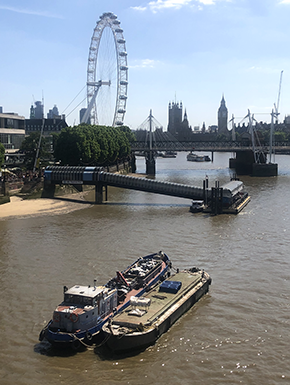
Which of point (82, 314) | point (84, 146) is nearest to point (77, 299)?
point (82, 314)

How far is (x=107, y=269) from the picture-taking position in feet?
116

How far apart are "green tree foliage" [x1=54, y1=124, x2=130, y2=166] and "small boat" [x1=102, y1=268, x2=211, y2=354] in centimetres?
5988

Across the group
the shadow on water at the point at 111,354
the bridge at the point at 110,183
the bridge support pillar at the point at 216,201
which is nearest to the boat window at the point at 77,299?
the shadow on water at the point at 111,354

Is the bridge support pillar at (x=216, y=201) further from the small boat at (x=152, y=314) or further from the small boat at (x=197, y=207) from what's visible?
the small boat at (x=152, y=314)

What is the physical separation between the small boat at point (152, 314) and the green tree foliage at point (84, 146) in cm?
5988

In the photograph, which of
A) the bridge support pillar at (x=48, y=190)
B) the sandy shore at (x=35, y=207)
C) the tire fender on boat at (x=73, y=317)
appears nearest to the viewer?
the tire fender on boat at (x=73, y=317)

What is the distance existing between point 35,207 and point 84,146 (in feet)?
92.9

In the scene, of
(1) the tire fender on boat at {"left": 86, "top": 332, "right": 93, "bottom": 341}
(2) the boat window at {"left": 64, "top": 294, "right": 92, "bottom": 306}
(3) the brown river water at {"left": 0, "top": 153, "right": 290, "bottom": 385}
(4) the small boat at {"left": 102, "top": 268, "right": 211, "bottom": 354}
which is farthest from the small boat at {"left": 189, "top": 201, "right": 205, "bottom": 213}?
(1) the tire fender on boat at {"left": 86, "top": 332, "right": 93, "bottom": 341}

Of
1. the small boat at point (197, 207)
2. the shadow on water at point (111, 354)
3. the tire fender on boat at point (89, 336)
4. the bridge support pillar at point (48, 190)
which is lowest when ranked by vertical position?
the shadow on water at point (111, 354)

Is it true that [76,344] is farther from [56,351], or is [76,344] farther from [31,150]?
[31,150]

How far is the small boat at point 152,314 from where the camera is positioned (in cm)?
2284

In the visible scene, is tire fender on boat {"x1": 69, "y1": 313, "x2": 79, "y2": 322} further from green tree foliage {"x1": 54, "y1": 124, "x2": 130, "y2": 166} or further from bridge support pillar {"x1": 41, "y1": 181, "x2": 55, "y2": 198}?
green tree foliage {"x1": 54, "y1": 124, "x2": 130, "y2": 166}

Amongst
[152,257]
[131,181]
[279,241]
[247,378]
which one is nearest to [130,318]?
[247,378]

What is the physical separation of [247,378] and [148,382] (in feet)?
14.1
